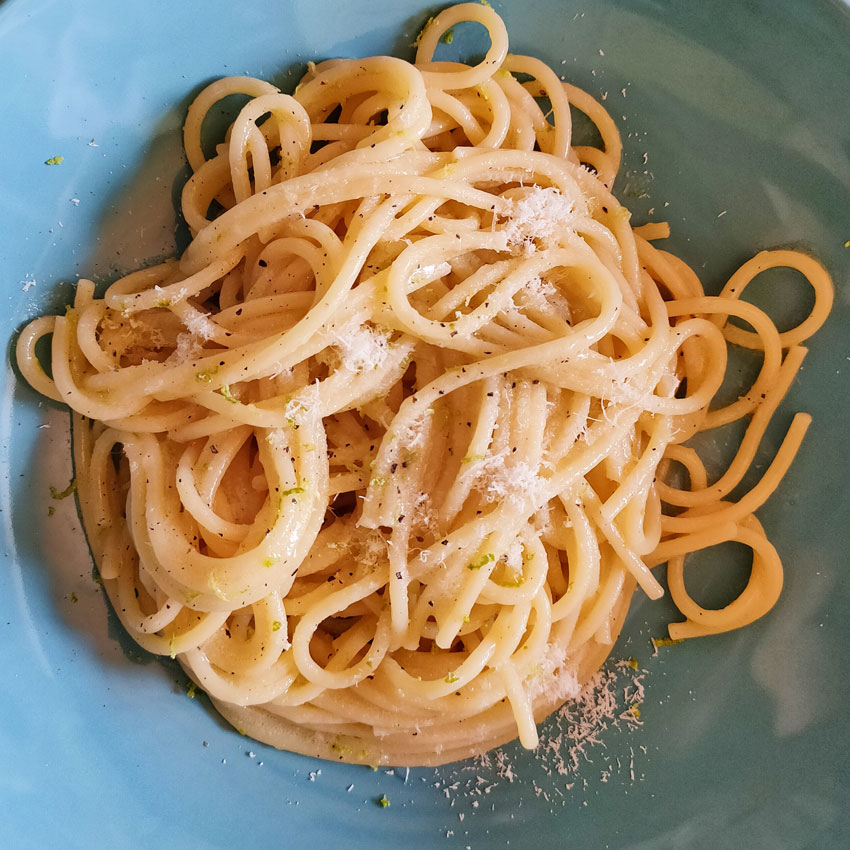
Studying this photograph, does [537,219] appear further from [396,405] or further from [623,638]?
[623,638]

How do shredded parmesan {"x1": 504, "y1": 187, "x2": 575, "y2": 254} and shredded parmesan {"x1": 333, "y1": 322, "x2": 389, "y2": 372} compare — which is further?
shredded parmesan {"x1": 504, "y1": 187, "x2": 575, "y2": 254}

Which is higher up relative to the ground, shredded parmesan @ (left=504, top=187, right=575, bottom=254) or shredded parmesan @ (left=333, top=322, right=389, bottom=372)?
shredded parmesan @ (left=504, top=187, right=575, bottom=254)

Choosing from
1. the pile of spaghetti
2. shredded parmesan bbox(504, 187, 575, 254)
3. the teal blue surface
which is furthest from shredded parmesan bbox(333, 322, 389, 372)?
the teal blue surface

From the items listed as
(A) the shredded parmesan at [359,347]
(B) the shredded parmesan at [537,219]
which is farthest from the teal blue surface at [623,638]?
(A) the shredded parmesan at [359,347]

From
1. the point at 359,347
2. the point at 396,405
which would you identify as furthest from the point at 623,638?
the point at 359,347

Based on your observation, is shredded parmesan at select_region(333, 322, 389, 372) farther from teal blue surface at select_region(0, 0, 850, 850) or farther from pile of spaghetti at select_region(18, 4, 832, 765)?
teal blue surface at select_region(0, 0, 850, 850)

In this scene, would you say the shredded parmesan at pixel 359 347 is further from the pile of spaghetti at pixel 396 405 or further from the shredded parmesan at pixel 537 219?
the shredded parmesan at pixel 537 219

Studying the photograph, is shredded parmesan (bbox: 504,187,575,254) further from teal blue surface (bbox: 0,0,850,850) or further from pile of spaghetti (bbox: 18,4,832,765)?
teal blue surface (bbox: 0,0,850,850)
